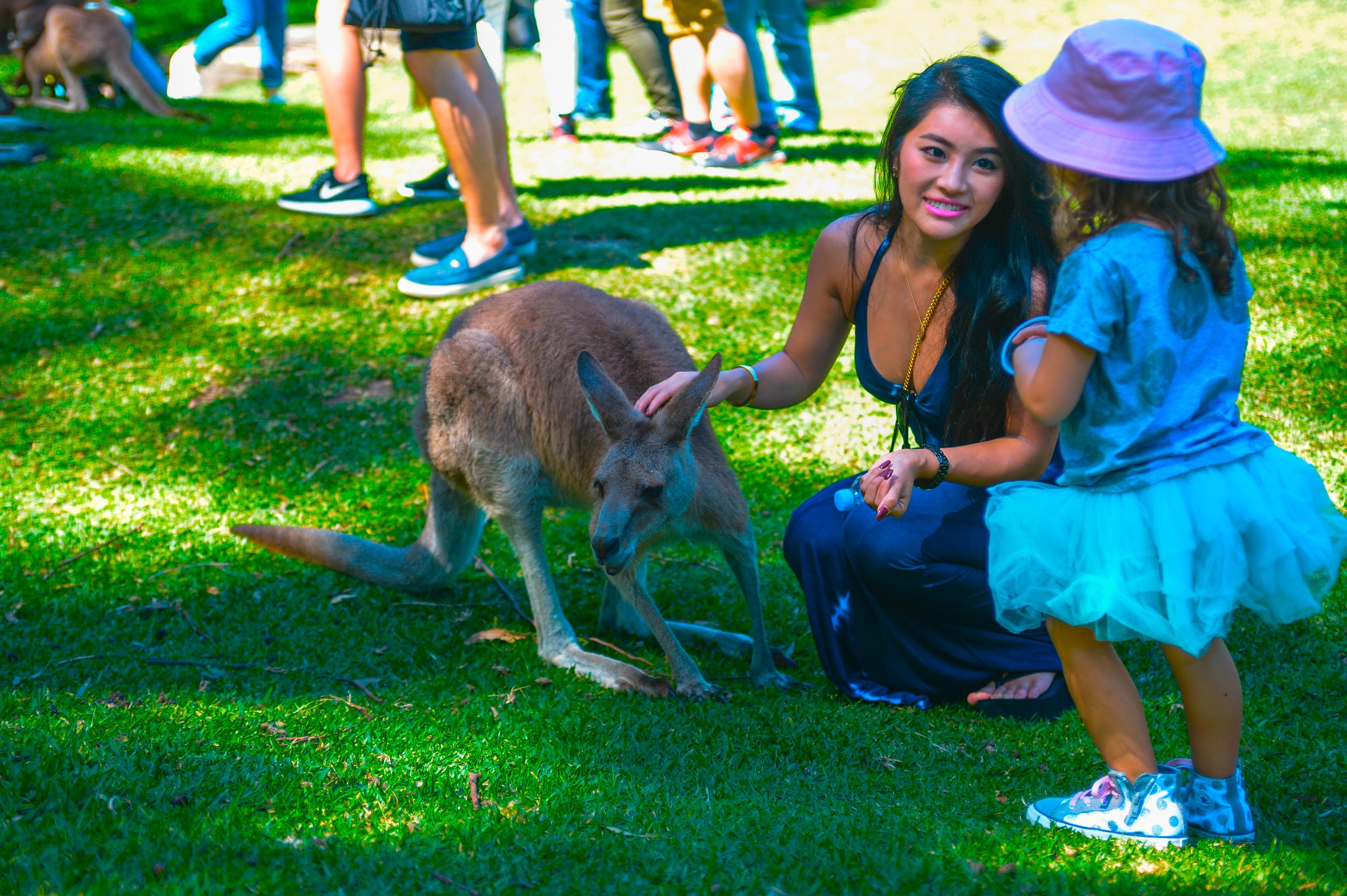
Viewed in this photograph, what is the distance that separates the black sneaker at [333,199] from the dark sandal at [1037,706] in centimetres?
382

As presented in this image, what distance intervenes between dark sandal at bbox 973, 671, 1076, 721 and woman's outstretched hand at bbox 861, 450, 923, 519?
2.88 feet

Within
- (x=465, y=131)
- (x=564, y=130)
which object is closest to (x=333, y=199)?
(x=465, y=131)

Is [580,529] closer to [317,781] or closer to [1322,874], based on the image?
[317,781]

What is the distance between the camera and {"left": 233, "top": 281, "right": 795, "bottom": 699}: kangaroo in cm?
248

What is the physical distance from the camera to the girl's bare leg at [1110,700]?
1826 millimetres

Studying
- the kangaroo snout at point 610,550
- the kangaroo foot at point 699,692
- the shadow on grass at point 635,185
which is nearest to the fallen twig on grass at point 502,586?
the kangaroo foot at point 699,692

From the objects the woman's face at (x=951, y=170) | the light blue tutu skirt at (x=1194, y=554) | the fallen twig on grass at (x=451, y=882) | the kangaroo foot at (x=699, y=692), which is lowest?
the kangaroo foot at (x=699, y=692)

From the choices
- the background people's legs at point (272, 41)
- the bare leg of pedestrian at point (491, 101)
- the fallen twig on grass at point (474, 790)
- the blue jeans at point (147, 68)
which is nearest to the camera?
the fallen twig on grass at point (474, 790)

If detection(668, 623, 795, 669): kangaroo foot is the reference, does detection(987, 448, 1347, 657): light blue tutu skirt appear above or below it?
above

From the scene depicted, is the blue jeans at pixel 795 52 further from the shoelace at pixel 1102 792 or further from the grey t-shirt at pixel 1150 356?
the shoelace at pixel 1102 792

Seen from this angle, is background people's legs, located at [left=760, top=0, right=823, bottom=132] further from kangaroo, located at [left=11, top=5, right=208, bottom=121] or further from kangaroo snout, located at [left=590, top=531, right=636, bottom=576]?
kangaroo snout, located at [left=590, top=531, right=636, bottom=576]

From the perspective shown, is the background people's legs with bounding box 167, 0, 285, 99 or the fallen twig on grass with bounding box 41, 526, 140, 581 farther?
the background people's legs with bounding box 167, 0, 285, 99

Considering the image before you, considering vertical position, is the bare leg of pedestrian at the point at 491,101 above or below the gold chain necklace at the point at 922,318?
above

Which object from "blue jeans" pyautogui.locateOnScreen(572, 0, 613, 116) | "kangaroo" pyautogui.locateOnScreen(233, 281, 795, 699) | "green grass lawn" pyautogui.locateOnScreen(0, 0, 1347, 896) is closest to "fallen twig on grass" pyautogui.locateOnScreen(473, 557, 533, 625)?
"green grass lawn" pyautogui.locateOnScreen(0, 0, 1347, 896)
